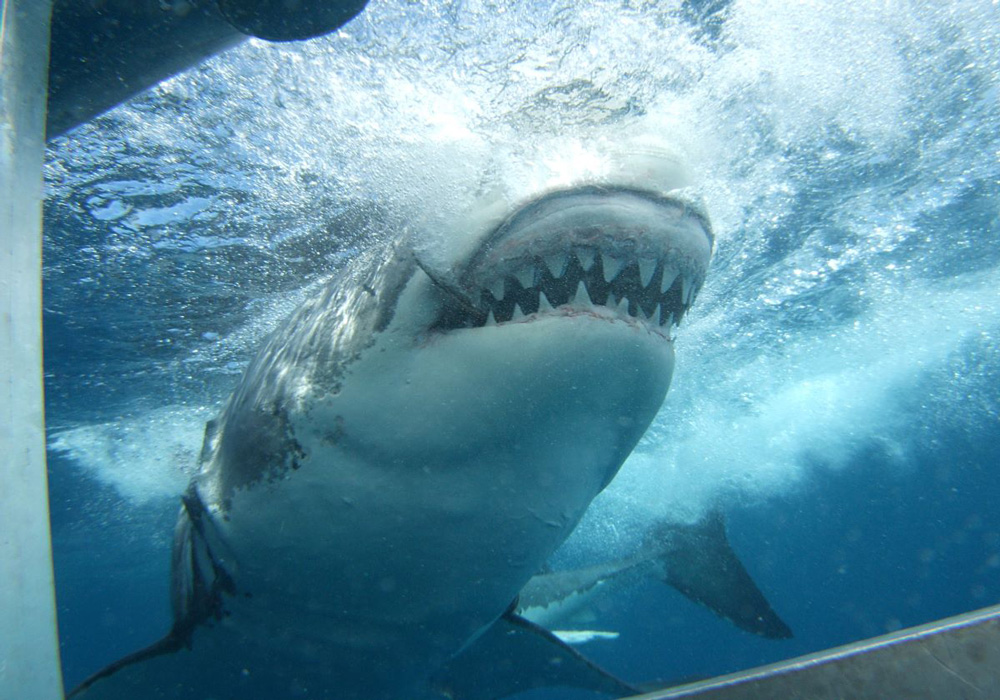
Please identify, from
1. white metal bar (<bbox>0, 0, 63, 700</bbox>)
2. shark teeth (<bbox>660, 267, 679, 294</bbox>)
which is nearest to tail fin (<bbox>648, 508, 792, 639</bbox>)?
shark teeth (<bbox>660, 267, 679, 294</bbox>)

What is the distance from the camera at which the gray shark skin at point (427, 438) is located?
215 cm

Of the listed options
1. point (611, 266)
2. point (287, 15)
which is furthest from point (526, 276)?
point (287, 15)

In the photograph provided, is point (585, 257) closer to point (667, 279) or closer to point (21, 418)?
point (667, 279)

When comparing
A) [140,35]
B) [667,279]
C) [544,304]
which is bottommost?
[544,304]

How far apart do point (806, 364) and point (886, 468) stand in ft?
95.2

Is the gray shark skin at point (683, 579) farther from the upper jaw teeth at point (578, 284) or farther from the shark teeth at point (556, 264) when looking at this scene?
the shark teeth at point (556, 264)

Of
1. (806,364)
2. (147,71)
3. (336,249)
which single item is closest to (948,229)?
(806,364)

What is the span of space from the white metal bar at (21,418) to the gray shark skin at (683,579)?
6.82 m

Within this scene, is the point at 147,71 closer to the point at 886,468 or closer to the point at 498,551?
the point at 498,551

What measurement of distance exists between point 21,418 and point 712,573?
29.1 feet

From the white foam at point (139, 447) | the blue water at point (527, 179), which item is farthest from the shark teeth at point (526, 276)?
the white foam at point (139, 447)

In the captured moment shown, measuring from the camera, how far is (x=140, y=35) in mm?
2658

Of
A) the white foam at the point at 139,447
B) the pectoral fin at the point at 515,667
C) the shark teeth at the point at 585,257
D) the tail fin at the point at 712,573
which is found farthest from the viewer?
the white foam at the point at 139,447

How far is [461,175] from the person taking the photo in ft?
17.1
